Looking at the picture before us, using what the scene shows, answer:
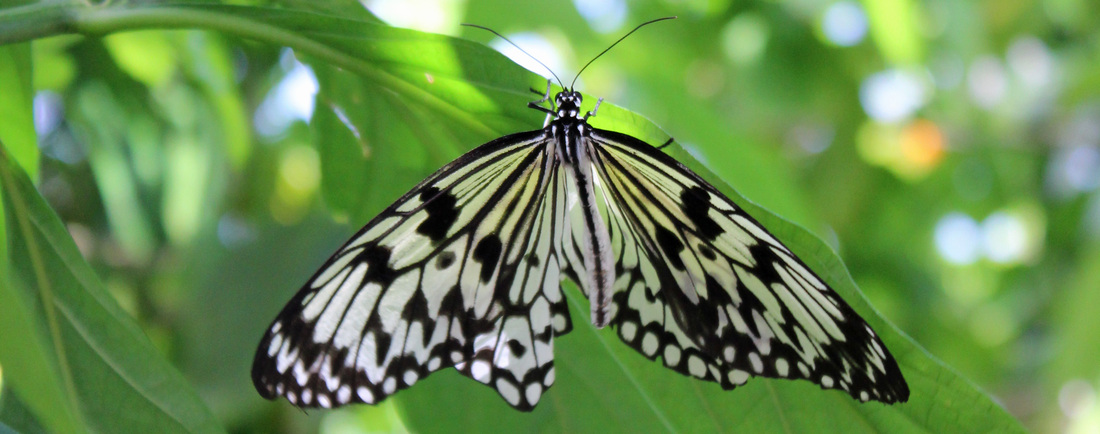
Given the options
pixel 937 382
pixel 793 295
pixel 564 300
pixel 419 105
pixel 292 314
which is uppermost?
pixel 419 105

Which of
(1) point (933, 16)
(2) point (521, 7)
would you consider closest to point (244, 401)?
(2) point (521, 7)

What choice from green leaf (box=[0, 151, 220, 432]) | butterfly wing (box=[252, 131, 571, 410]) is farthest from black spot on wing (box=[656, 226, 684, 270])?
green leaf (box=[0, 151, 220, 432])

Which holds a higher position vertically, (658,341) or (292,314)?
(292,314)

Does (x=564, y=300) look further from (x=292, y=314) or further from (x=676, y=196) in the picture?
(x=292, y=314)

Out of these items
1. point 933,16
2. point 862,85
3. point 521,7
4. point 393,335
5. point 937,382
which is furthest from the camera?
point 862,85

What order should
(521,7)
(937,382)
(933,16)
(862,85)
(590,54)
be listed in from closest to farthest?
1. (937,382)
2. (521,7)
3. (590,54)
4. (933,16)
5. (862,85)

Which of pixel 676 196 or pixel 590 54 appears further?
pixel 590 54

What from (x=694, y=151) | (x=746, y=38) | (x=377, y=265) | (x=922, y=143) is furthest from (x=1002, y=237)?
(x=377, y=265)

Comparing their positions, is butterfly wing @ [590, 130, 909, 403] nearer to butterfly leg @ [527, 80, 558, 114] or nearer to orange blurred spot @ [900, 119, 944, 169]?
butterfly leg @ [527, 80, 558, 114]
